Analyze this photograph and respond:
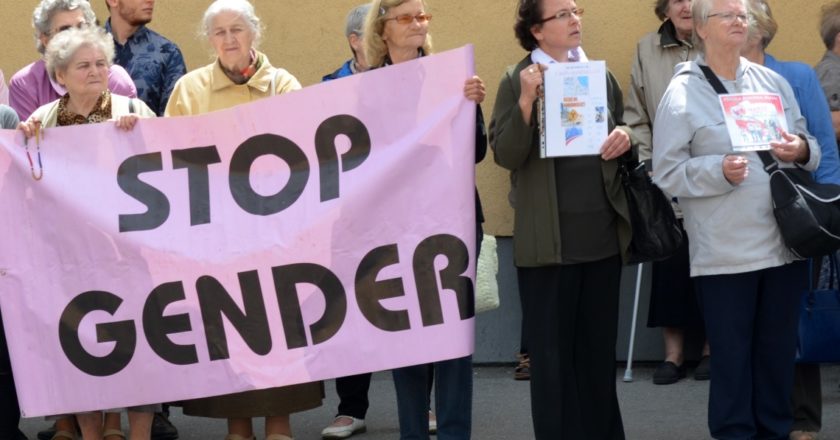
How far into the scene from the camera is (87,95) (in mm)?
6473

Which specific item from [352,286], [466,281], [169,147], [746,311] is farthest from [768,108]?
[169,147]

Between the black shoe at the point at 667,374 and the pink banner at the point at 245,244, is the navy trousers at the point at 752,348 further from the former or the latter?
the black shoe at the point at 667,374

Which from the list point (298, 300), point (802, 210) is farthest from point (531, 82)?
point (298, 300)

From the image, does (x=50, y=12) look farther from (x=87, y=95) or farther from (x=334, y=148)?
(x=334, y=148)

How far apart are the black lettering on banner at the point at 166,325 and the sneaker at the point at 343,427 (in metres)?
1.16

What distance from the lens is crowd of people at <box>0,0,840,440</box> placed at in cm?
598

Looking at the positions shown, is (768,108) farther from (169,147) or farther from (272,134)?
(169,147)

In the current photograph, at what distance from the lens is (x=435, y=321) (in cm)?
603

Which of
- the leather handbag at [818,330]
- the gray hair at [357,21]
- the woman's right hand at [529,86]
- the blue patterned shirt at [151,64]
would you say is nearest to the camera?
the woman's right hand at [529,86]

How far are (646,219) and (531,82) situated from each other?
73 centimetres

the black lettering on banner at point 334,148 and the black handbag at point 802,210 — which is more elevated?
the black lettering on banner at point 334,148

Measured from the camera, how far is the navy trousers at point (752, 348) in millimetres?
6121

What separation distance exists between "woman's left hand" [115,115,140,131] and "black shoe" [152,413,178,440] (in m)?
1.63

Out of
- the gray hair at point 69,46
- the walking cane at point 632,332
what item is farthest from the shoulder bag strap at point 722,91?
the gray hair at point 69,46
